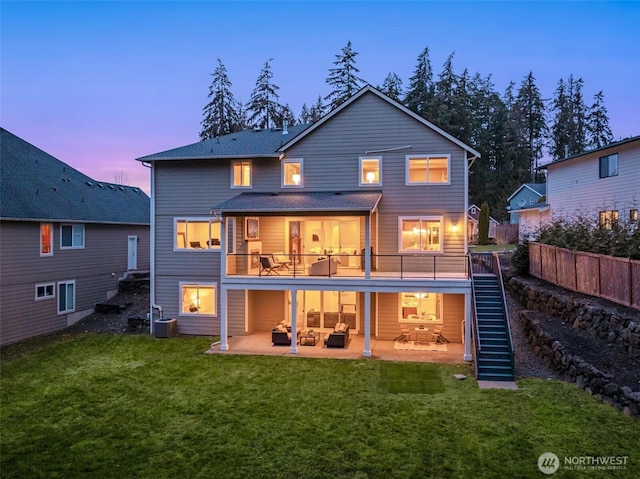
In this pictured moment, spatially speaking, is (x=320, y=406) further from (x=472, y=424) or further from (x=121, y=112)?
(x=121, y=112)

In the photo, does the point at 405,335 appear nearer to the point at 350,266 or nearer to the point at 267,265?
the point at 350,266

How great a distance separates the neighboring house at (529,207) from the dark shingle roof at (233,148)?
60.6ft

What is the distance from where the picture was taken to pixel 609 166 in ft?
68.6

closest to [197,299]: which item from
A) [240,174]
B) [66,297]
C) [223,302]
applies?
[223,302]

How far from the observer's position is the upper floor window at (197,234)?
17.2m

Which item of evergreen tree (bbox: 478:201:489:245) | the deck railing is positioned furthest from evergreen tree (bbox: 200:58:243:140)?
the deck railing

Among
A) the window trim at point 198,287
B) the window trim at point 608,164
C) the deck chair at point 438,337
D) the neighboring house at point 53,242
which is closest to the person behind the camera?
the deck chair at point 438,337

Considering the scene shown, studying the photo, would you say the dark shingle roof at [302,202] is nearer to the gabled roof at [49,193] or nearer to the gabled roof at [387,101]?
the gabled roof at [387,101]

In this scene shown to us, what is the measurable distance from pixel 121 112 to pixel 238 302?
2510 cm

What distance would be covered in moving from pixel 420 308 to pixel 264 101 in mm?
31244

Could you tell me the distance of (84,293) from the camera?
20266 mm

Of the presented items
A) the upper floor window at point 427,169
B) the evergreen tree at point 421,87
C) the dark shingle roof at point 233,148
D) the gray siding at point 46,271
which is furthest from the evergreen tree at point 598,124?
the gray siding at point 46,271

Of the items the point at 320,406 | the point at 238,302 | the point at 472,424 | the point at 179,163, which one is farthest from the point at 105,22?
the point at 472,424

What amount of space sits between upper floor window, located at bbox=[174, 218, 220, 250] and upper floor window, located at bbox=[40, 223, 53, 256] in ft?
20.4
